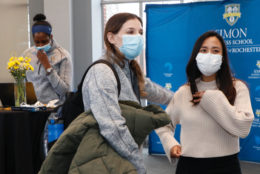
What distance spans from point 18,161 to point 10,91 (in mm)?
1183

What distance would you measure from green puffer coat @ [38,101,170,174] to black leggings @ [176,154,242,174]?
2.08 ft

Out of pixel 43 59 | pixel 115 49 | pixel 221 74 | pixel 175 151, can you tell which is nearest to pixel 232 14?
pixel 43 59

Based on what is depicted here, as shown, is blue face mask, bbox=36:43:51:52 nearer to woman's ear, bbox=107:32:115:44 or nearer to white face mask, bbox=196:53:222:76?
white face mask, bbox=196:53:222:76

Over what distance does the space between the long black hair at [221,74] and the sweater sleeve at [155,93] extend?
0.34 metres

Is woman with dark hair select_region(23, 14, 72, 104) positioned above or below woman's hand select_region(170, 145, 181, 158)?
above

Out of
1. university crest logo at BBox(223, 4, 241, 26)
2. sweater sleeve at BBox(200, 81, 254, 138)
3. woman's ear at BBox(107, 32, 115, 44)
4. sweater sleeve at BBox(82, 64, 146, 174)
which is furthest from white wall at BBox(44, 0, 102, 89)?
sweater sleeve at BBox(82, 64, 146, 174)

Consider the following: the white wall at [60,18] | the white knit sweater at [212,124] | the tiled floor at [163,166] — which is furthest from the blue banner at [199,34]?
the white knit sweater at [212,124]

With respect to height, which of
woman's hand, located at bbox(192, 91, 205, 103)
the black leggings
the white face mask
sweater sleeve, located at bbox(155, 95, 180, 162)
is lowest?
the black leggings

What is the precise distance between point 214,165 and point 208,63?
60 centimetres

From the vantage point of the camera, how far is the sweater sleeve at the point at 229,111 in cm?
188

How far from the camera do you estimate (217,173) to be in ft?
6.25

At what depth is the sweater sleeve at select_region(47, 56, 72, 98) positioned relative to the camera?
11.3ft

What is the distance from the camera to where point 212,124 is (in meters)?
1.97

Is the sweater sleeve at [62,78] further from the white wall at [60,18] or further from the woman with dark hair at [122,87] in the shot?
the white wall at [60,18]
